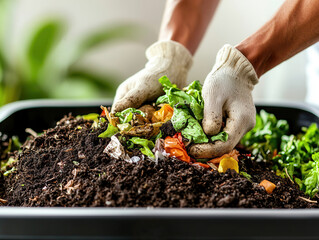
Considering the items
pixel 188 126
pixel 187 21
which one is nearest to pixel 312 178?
pixel 188 126

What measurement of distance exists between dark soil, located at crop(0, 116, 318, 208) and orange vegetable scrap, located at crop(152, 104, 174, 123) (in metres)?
0.19

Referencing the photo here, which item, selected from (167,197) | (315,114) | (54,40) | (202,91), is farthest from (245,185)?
(54,40)

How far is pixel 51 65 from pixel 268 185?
2.42m

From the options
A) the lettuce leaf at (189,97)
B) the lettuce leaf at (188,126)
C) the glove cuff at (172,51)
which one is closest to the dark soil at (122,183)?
the lettuce leaf at (188,126)

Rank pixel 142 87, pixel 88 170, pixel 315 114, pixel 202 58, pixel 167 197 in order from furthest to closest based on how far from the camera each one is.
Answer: pixel 202 58 → pixel 315 114 → pixel 142 87 → pixel 88 170 → pixel 167 197

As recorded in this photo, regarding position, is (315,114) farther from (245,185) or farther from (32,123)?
(32,123)

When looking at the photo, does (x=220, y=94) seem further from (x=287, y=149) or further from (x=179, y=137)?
(x=287, y=149)

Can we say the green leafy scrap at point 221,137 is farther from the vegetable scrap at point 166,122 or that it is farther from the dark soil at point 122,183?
the dark soil at point 122,183

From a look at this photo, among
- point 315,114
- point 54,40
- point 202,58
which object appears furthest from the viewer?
point 202,58

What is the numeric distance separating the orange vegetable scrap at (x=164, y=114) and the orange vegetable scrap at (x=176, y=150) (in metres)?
0.13

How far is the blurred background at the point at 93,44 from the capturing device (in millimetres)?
2998

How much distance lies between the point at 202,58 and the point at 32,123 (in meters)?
2.01

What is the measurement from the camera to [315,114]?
1.67 m

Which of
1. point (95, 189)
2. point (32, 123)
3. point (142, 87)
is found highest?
point (142, 87)
